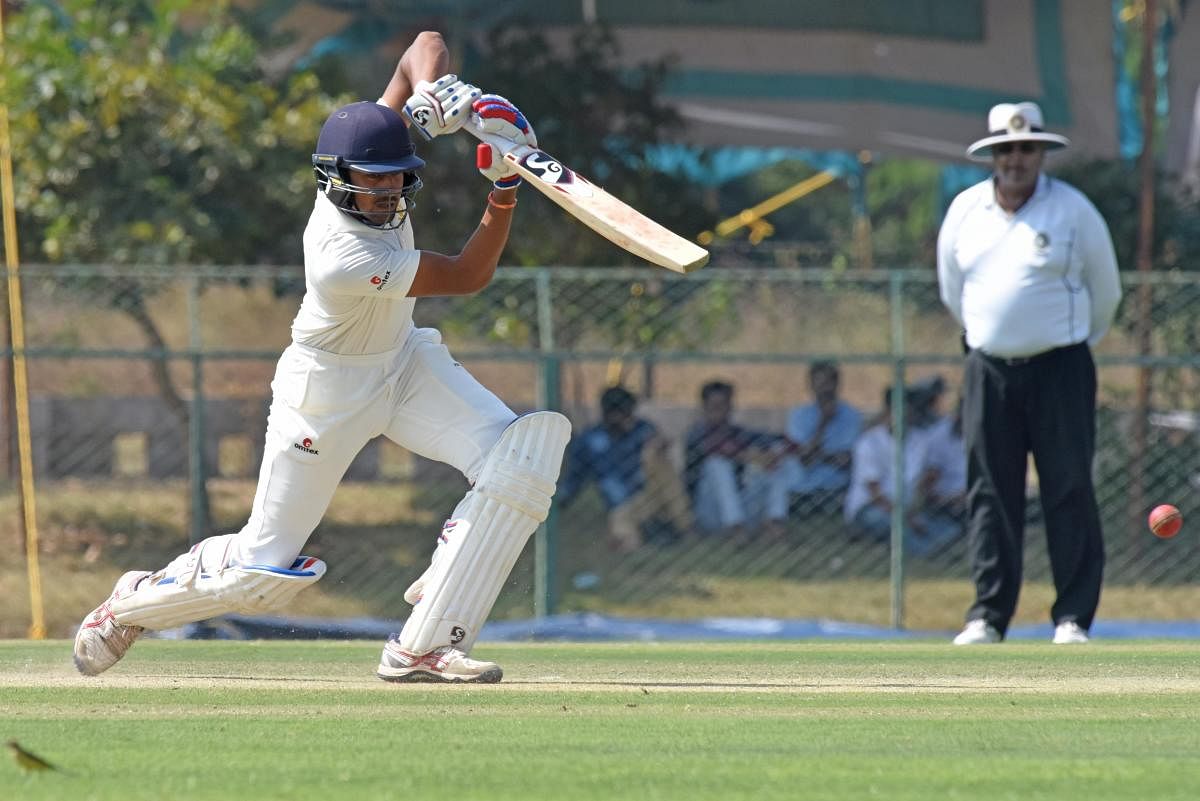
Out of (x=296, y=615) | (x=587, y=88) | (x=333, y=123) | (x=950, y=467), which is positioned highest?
(x=587, y=88)

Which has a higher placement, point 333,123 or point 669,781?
point 333,123

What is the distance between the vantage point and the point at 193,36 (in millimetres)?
13398

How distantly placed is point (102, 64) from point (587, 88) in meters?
3.34

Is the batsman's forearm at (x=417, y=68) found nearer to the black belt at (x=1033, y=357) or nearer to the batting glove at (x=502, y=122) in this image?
the batting glove at (x=502, y=122)

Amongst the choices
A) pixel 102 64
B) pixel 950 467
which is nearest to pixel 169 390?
pixel 102 64

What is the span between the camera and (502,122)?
579 centimetres

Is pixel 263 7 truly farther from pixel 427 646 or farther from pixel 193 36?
pixel 427 646

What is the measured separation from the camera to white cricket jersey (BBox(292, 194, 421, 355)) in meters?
5.60

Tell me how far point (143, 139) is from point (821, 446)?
4.89 m

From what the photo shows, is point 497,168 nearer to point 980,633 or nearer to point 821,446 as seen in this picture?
point 980,633

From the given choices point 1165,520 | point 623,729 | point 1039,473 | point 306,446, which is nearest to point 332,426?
point 306,446

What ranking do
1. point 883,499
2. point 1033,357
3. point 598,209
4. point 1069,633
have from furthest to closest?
point 883,499, point 1033,357, point 1069,633, point 598,209

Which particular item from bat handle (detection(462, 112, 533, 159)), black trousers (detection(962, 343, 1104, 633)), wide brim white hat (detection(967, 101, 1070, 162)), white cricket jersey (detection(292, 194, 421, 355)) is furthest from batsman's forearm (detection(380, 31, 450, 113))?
black trousers (detection(962, 343, 1104, 633))

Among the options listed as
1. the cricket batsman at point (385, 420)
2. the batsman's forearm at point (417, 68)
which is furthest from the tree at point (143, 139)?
the cricket batsman at point (385, 420)
